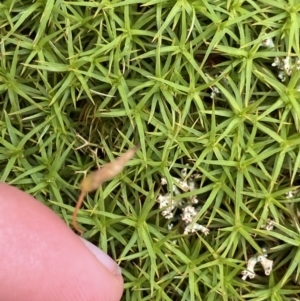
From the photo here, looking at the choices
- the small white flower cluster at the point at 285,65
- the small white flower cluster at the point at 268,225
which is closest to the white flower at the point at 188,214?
the small white flower cluster at the point at 268,225

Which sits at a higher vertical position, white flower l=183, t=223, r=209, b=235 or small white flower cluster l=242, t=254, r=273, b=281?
white flower l=183, t=223, r=209, b=235

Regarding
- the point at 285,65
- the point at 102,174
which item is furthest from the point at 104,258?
the point at 285,65

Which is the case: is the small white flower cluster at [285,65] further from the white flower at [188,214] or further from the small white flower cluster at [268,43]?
the white flower at [188,214]

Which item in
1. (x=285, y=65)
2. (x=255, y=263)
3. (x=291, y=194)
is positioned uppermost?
(x=285, y=65)

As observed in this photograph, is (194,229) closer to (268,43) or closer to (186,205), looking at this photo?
(186,205)

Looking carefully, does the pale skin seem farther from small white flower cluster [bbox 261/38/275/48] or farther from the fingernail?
small white flower cluster [bbox 261/38/275/48]

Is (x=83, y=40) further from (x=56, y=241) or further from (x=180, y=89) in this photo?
(x=56, y=241)

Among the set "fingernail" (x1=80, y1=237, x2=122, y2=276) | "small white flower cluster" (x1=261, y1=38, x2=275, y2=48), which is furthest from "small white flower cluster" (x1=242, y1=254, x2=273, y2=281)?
"small white flower cluster" (x1=261, y1=38, x2=275, y2=48)
